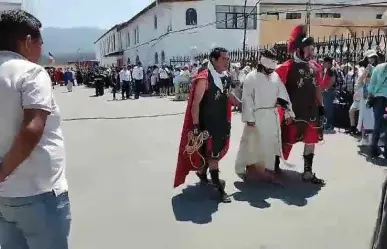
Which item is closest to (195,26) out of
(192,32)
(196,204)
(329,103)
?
(192,32)

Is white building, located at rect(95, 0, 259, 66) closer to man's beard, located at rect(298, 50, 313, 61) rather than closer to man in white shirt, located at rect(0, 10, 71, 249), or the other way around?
man's beard, located at rect(298, 50, 313, 61)

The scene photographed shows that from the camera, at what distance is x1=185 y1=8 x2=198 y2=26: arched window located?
1281 inches

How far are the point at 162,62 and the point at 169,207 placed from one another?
29.2 m

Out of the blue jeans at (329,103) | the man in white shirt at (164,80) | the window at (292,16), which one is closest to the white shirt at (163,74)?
the man in white shirt at (164,80)

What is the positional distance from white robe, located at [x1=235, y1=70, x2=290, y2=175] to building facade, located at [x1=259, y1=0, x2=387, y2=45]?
89.9ft

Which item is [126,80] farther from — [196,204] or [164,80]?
[196,204]

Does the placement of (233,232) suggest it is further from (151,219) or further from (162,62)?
(162,62)

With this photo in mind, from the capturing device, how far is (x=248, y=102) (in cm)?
619

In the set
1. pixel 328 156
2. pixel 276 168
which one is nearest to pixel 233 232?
pixel 276 168

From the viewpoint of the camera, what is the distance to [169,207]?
5547mm

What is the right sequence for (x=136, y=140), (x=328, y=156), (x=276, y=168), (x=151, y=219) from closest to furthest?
(x=151, y=219) → (x=276, y=168) → (x=328, y=156) → (x=136, y=140)

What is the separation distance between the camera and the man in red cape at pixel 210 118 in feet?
18.6

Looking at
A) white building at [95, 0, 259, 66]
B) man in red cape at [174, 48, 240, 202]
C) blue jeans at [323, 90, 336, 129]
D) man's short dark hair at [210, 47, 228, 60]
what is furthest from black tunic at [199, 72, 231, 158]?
white building at [95, 0, 259, 66]

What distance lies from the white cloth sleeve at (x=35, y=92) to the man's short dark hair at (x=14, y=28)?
22 centimetres
